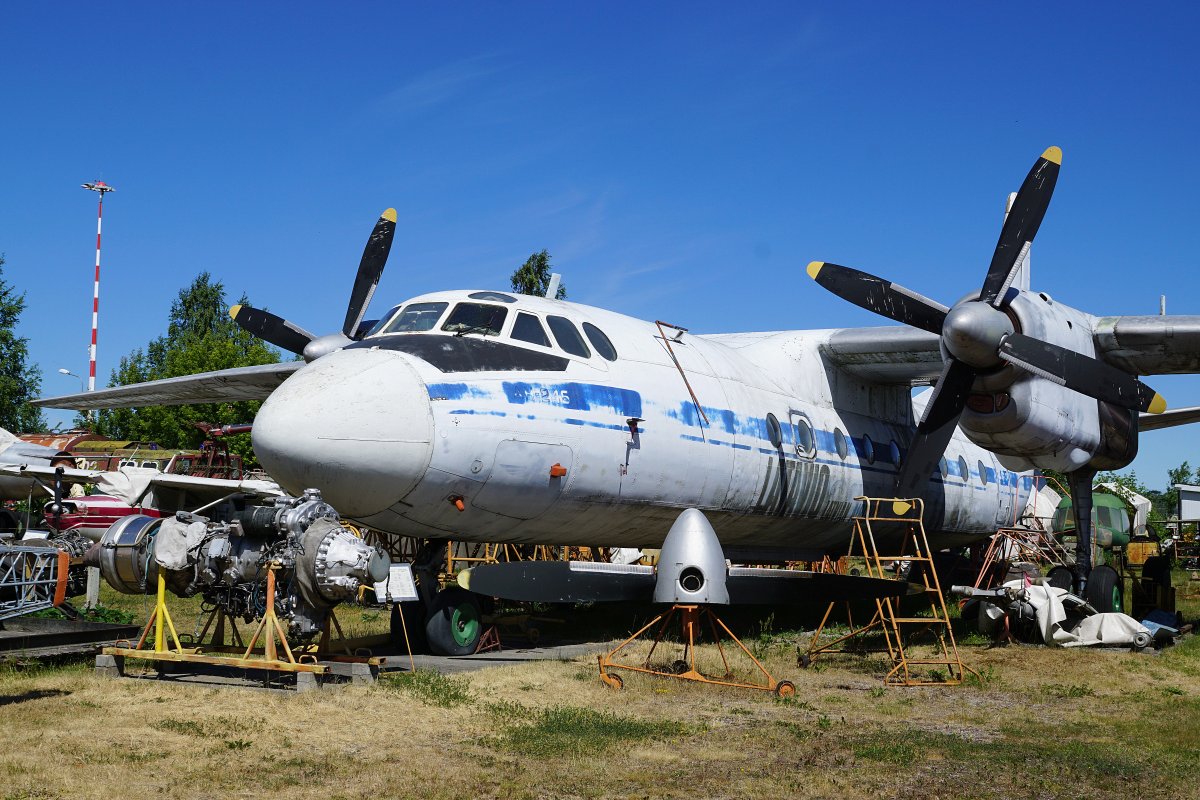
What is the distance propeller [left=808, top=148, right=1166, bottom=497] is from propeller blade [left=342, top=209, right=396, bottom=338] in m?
6.62

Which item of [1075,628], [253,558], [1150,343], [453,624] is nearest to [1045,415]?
[1150,343]

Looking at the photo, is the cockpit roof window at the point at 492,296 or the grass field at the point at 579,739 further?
the cockpit roof window at the point at 492,296

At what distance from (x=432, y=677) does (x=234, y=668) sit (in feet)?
5.97

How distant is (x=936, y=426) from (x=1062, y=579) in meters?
3.10

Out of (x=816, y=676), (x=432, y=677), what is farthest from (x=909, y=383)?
(x=432, y=677)

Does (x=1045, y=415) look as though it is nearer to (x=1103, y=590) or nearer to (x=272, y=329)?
(x=1103, y=590)

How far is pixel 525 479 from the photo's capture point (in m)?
10.8

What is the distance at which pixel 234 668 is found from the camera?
9758mm

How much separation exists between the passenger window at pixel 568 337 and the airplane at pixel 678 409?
3cm

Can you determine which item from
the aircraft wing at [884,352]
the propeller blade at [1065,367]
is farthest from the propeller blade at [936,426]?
the aircraft wing at [884,352]

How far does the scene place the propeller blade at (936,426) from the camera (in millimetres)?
13719

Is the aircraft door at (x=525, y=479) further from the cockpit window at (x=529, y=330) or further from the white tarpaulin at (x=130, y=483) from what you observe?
the white tarpaulin at (x=130, y=483)

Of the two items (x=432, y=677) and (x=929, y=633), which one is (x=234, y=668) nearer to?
(x=432, y=677)

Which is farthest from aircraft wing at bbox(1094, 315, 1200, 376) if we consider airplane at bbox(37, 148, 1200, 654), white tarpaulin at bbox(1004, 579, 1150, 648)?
white tarpaulin at bbox(1004, 579, 1150, 648)
